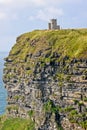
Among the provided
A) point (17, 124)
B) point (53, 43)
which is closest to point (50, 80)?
point (53, 43)

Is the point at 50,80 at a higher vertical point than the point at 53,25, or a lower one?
lower

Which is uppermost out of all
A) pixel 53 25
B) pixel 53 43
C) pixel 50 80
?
pixel 53 25

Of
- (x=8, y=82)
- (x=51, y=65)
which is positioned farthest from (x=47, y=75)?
(x=8, y=82)

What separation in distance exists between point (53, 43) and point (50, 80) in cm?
910

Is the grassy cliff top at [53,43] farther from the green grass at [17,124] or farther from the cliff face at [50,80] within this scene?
the green grass at [17,124]

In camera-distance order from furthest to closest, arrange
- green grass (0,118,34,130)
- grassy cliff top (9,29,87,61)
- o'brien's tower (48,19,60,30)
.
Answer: o'brien's tower (48,19,60,30) < green grass (0,118,34,130) < grassy cliff top (9,29,87,61)

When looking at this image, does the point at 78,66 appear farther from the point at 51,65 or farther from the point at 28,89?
the point at 28,89

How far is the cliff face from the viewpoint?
105150mm

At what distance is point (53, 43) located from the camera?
11469cm

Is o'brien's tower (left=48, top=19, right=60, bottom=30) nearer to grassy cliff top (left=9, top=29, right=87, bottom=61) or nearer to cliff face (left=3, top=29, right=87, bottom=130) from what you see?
grassy cliff top (left=9, top=29, right=87, bottom=61)

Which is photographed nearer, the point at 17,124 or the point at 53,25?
the point at 17,124

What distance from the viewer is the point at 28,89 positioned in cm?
11844

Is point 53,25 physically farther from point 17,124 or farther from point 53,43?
point 17,124

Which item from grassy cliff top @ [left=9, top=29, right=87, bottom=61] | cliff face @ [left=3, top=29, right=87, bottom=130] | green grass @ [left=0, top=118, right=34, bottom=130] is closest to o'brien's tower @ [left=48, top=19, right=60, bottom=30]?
grassy cliff top @ [left=9, top=29, right=87, bottom=61]
